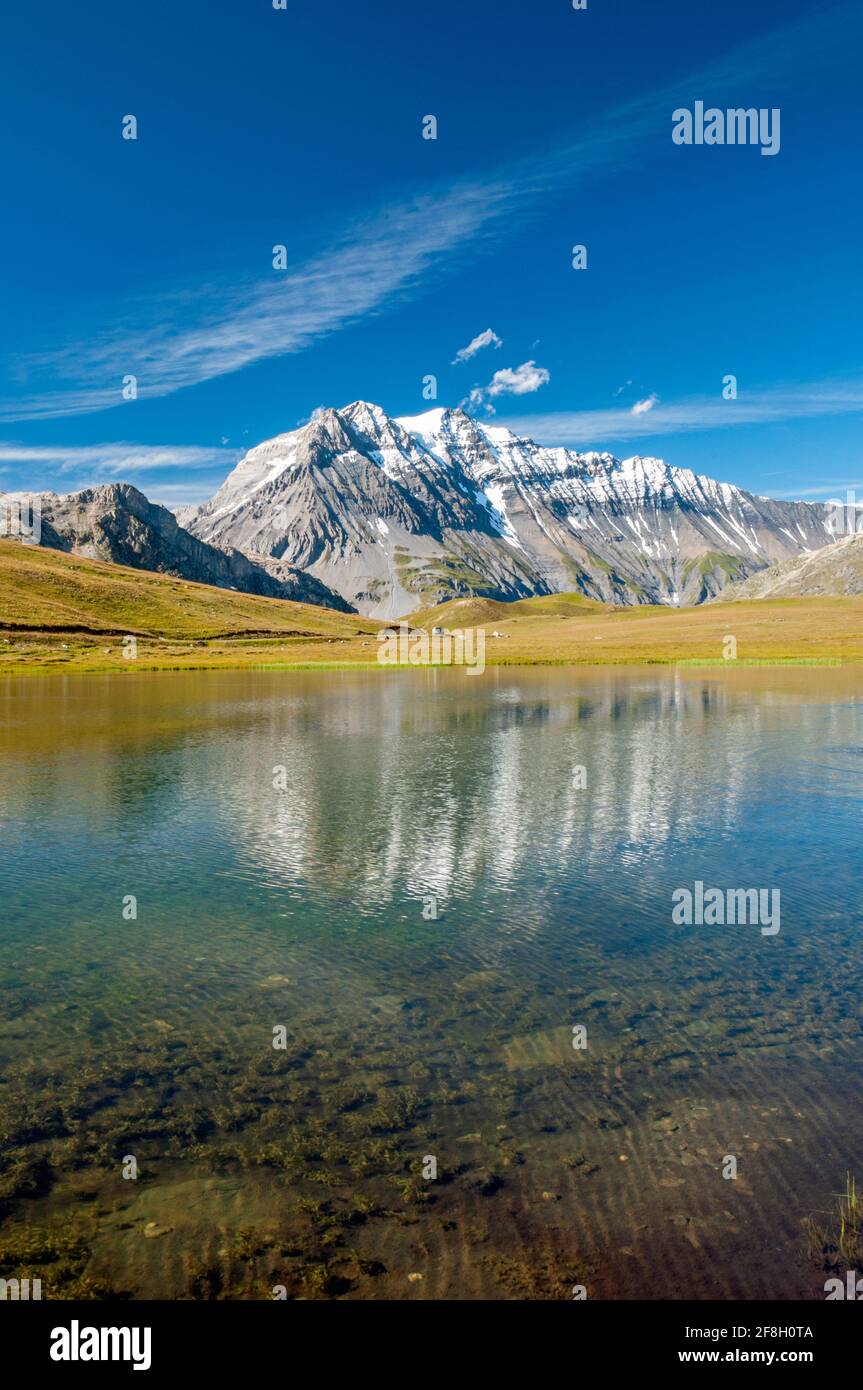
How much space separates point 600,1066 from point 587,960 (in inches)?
222

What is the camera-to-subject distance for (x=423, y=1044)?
58.3 feet

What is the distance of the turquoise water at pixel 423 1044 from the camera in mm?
11797

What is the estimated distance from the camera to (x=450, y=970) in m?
21.8

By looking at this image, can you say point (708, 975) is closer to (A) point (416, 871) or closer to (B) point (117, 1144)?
(A) point (416, 871)

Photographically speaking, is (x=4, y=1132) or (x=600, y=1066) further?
A: (x=600, y=1066)

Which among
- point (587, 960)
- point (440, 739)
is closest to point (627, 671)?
point (440, 739)

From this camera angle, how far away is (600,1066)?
16.6m

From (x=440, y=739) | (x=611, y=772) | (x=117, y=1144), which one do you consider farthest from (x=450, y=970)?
(x=440, y=739)

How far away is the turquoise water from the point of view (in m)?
11.8
